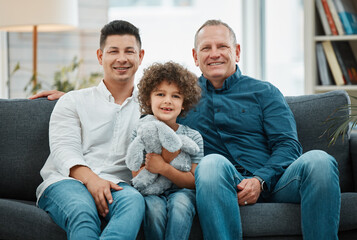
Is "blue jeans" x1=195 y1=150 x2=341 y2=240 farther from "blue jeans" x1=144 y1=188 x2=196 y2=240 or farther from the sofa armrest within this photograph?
the sofa armrest

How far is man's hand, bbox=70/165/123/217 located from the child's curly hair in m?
0.33

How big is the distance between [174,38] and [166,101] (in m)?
2.08

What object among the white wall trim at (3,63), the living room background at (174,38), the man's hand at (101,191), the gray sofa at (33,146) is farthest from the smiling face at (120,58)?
the white wall trim at (3,63)

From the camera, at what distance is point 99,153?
6.15 ft

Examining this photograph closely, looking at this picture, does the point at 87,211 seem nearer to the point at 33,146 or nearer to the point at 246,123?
the point at 33,146

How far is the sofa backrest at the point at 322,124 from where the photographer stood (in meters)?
2.05

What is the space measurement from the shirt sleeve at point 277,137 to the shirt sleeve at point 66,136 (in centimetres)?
71

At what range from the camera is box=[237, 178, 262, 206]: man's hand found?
170cm

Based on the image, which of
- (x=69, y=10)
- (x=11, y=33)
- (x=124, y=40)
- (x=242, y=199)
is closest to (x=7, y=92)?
(x=11, y=33)

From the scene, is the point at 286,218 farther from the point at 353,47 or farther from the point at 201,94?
the point at 353,47

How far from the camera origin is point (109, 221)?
5.19 feet

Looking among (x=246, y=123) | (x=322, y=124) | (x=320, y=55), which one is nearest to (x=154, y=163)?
(x=246, y=123)

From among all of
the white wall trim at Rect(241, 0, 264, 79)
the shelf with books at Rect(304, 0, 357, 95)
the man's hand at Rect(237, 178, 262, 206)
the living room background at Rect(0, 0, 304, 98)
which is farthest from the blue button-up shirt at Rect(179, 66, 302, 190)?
the white wall trim at Rect(241, 0, 264, 79)

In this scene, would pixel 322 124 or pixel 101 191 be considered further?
pixel 322 124
